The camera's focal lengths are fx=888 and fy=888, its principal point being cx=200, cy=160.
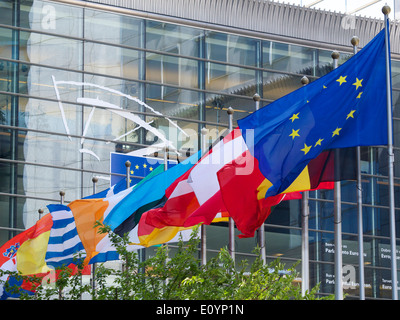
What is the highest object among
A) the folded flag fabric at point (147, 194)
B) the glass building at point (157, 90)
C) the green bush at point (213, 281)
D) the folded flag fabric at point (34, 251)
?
the glass building at point (157, 90)

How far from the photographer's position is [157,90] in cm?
3553

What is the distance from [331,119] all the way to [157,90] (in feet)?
68.8

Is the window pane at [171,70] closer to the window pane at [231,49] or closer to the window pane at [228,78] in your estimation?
the window pane at [228,78]

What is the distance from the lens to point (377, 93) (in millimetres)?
15102

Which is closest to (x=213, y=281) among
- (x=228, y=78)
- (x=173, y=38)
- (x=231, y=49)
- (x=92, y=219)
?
(x=92, y=219)

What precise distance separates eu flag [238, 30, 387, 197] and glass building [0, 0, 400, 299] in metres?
18.5

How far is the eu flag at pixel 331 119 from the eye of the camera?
14.9m

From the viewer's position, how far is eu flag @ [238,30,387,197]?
14922mm

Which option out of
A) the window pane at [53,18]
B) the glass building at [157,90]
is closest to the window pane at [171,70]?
the glass building at [157,90]

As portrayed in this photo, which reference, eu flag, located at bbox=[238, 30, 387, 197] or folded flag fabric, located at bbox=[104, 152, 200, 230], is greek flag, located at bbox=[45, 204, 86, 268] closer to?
folded flag fabric, located at bbox=[104, 152, 200, 230]

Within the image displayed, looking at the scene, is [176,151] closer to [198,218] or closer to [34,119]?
[34,119]

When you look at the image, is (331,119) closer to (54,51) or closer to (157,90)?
(54,51)

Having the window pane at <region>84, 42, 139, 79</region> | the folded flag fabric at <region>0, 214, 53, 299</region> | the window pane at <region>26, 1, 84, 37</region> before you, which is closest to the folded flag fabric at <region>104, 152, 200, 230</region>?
the folded flag fabric at <region>0, 214, 53, 299</region>

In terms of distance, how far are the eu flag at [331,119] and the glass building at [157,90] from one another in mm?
18495
